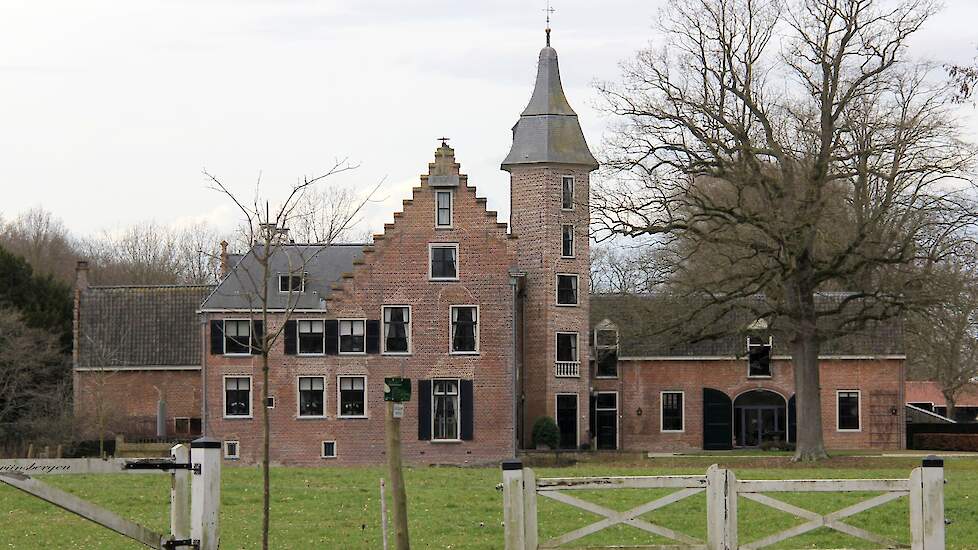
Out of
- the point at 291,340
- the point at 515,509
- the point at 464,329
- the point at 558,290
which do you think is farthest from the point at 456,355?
the point at 515,509

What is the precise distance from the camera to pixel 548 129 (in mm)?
51625

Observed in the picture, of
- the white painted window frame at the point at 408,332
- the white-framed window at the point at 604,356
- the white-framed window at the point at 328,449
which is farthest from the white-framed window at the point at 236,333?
the white-framed window at the point at 604,356

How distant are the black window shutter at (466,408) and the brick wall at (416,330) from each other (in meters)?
0.18

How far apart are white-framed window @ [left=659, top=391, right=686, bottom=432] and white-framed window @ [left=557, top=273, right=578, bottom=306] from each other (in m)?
6.00

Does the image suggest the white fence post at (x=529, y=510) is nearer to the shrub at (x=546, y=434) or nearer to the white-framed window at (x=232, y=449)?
the shrub at (x=546, y=434)

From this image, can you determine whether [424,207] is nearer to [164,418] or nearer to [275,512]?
[164,418]

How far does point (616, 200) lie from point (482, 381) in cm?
1079

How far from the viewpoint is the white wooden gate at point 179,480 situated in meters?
10.9

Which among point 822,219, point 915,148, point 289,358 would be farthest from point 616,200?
point 289,358

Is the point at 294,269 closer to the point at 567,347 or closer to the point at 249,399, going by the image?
the point at 249,399

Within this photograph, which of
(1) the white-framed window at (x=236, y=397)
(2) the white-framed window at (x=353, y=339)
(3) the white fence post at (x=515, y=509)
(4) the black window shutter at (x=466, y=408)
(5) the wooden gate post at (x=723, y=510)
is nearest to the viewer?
(3) the white fence post at (x=515, y=509)

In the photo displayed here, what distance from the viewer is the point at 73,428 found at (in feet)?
162

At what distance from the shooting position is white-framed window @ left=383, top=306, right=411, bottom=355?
4831 cm

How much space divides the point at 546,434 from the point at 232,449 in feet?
35.1
